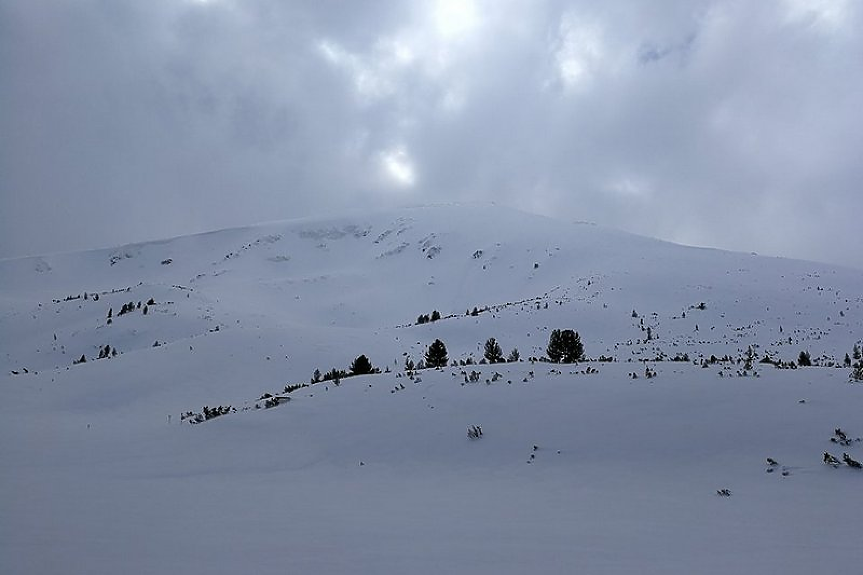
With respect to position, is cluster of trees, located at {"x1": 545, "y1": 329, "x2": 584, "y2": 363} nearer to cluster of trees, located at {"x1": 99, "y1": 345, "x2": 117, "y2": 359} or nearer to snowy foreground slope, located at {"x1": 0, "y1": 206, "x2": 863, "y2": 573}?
snowy foreground slope, located at {"x1": 0, "y1": 206, "x2": 863, "y2": 573}

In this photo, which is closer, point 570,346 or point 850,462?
point 850,462

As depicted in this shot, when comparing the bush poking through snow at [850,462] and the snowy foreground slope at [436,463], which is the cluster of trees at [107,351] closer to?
the snowy foreground slope at [436,463]

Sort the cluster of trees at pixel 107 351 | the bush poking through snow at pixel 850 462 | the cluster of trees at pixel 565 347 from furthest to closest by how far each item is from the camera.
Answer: the cluster of trees at pixel 107 351 → the cluster of trees at pixel 565 347 → the bush poking through snow at pixel 850 462

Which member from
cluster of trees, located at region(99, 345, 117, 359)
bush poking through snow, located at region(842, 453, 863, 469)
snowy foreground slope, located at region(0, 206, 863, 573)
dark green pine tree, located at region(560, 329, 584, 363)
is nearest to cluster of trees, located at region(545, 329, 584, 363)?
dark green pine tree, located at region(560, 329, 584, 363)

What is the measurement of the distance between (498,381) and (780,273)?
44389 mm

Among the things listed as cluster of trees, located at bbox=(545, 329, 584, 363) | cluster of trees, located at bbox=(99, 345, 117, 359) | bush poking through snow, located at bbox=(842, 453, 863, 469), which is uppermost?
cluster of trees, located at bbox=(99, 345, 117, 359)

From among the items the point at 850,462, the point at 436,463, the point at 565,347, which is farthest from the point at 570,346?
the point at 850,462

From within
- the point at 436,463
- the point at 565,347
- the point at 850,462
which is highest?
the point at 565,347

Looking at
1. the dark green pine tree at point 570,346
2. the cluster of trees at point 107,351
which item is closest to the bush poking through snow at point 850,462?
the dark green pine tree at point 570,346

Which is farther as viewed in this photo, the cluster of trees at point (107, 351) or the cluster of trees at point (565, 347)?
the cluster of trees at point (107, 351)

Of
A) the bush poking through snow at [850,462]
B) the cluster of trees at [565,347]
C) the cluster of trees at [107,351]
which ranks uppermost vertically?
the cluster of trees at [107,351]

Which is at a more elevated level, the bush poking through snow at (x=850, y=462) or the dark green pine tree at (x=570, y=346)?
the dark green pine tree at (x=570, y=346)

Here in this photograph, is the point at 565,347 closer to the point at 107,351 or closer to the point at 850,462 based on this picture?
the point at 850,462

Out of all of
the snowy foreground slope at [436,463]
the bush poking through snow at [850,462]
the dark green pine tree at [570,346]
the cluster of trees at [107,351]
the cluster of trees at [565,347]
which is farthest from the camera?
the cluster of trees at [107,351]
